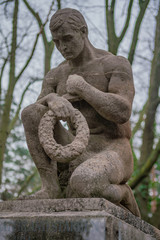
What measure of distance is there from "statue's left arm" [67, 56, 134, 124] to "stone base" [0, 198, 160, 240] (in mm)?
1140

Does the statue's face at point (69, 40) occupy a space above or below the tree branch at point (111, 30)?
below

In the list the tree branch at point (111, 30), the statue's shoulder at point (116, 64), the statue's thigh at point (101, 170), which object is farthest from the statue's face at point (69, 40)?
the tree branch at point (111, 30)

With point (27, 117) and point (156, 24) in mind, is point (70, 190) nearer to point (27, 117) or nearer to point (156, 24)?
point (27, 117)

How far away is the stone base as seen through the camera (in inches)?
162

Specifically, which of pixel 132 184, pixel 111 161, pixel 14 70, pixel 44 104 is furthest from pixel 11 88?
pixel 111 161

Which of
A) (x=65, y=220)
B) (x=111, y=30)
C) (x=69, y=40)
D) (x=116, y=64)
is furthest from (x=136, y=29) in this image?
(x=65, y=220)

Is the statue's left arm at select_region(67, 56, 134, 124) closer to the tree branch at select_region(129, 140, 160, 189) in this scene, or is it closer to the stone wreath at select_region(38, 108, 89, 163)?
the stone wreath at select_region(38, 108, 89, 163)

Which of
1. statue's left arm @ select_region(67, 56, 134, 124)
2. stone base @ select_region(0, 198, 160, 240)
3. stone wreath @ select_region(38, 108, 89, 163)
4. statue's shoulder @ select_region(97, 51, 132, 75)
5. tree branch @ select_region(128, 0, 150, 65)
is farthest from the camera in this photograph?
tree branch @ select_region(128, 0, 150, 65)

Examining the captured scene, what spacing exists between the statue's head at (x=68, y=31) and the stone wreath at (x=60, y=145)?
2.66ft

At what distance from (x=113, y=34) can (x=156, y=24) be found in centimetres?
148

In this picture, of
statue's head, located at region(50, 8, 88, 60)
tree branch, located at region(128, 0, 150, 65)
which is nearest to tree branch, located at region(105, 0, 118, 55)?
tree branch, located at region(128, 0, 150, 65)

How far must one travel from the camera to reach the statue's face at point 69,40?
17.3ft

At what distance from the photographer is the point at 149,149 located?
11477 mm

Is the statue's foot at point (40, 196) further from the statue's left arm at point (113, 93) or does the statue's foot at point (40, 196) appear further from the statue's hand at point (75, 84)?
the statue's hand at point (75, 84)
